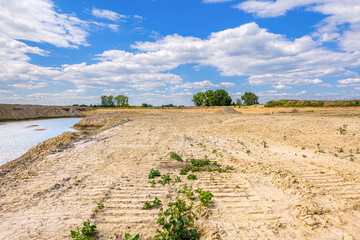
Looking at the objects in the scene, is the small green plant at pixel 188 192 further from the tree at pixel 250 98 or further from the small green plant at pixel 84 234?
the tree at pixel 250 98

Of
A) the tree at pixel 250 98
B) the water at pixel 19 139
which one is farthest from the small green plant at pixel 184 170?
the tree at pixel 250 98

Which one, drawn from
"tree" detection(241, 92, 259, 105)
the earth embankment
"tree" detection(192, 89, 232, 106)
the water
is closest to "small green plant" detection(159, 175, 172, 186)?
the water

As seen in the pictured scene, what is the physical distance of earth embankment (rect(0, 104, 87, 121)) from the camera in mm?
45594

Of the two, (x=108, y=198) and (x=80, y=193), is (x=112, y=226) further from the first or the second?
(x=80, y=193)

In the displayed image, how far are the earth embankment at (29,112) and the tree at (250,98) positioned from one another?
6784 centimetres

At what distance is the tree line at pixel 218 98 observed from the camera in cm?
8144

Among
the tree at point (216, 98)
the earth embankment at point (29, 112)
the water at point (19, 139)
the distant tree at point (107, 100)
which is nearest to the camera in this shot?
the water at point (19, 139)

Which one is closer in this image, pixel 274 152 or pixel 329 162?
pixel 329 162

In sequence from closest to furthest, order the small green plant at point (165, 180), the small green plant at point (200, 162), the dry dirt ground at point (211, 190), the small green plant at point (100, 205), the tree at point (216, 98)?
the dry dirt ground at point (211, 190)
the small green plant at point (100, 205)
the small green plant at point (165, 180)
the small green plant at point (200, 162)
the tree at point (216, 98)

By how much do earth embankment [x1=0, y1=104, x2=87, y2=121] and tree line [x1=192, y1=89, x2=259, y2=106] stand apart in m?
48.0

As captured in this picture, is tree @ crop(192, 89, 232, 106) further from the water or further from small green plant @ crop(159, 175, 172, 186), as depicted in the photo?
small green plant @ crop(159, 175, 172, 186)

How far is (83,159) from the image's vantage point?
9672 mm

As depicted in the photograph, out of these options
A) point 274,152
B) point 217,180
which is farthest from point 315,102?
point 217,180

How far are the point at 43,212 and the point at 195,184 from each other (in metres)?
4.27
